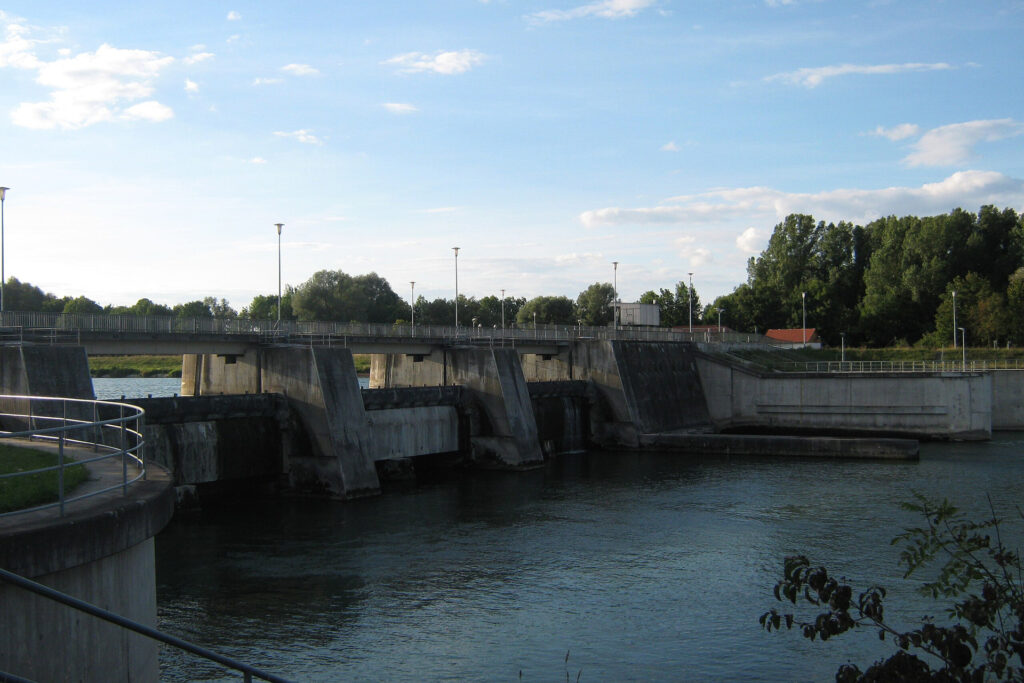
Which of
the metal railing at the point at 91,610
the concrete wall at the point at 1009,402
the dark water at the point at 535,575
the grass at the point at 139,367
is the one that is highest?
the metal railing at the point at 91,610

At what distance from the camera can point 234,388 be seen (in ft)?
135

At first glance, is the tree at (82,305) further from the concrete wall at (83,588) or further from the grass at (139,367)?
the concrete wall at (83,588)

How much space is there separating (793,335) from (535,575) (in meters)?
79.4

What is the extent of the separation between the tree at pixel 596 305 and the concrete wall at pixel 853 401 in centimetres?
4871

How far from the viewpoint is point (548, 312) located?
379 feet

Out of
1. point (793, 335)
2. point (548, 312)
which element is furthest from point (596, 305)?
point (793, 335)

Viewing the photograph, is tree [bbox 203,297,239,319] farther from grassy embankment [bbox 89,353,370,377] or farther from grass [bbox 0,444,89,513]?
grass [bbox 0,444,89,513]

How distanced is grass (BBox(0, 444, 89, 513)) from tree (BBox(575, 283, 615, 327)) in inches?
3966

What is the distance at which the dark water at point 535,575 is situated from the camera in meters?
18.2

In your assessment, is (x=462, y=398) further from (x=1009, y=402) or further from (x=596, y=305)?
(x=596, y=305)

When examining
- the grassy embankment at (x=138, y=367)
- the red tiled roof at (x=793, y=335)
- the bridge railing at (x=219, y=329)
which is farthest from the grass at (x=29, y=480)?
the grassy embankment at (x=138, y=367)

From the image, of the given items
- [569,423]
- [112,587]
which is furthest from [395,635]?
[569,423]

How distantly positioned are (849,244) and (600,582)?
103651 mm

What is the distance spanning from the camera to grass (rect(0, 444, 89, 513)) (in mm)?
9164
